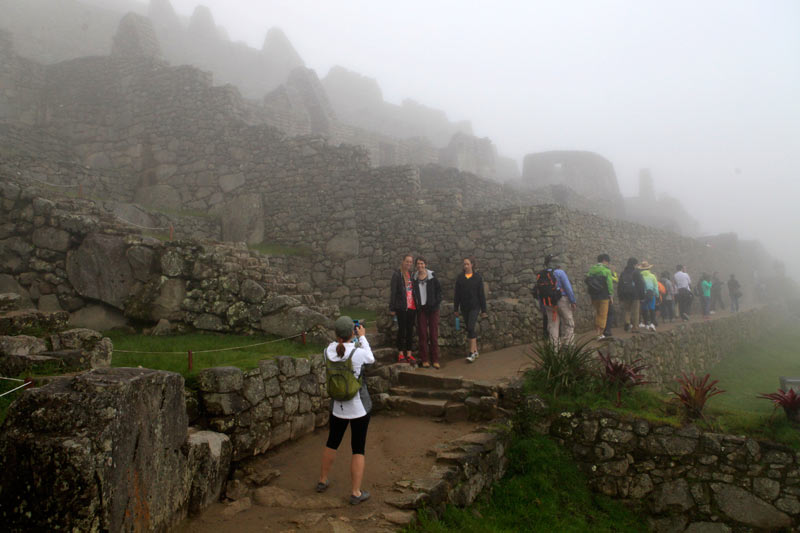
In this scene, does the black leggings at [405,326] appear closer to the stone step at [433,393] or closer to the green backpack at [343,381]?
the stone step at [433,393]

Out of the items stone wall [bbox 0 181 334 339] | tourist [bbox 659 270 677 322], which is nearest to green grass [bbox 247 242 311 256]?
stone wall [bbox 0 181 334 339]

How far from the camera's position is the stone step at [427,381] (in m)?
8.42

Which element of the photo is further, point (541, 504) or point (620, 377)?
point (620, 377)

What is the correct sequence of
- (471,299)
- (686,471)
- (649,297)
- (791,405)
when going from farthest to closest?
(649,297)
(471,299)
(686,471)
(791,405)

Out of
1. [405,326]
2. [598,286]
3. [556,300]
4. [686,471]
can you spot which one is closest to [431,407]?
[405,326]

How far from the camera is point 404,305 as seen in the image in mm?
9422

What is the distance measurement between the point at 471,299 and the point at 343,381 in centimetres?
520

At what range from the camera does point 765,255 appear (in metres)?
43.9

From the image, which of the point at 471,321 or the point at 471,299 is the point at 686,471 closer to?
the point at 471,321

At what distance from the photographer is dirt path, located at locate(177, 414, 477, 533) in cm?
460

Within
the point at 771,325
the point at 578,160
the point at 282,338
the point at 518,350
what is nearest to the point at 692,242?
the point at 771,325

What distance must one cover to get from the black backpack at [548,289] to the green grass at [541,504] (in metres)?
3.03

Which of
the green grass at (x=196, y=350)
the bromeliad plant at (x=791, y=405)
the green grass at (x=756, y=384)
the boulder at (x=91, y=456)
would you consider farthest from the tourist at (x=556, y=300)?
the boulder at (x=91, y=456)

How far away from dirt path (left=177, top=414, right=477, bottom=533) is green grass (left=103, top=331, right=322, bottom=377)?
1382 millimetres
